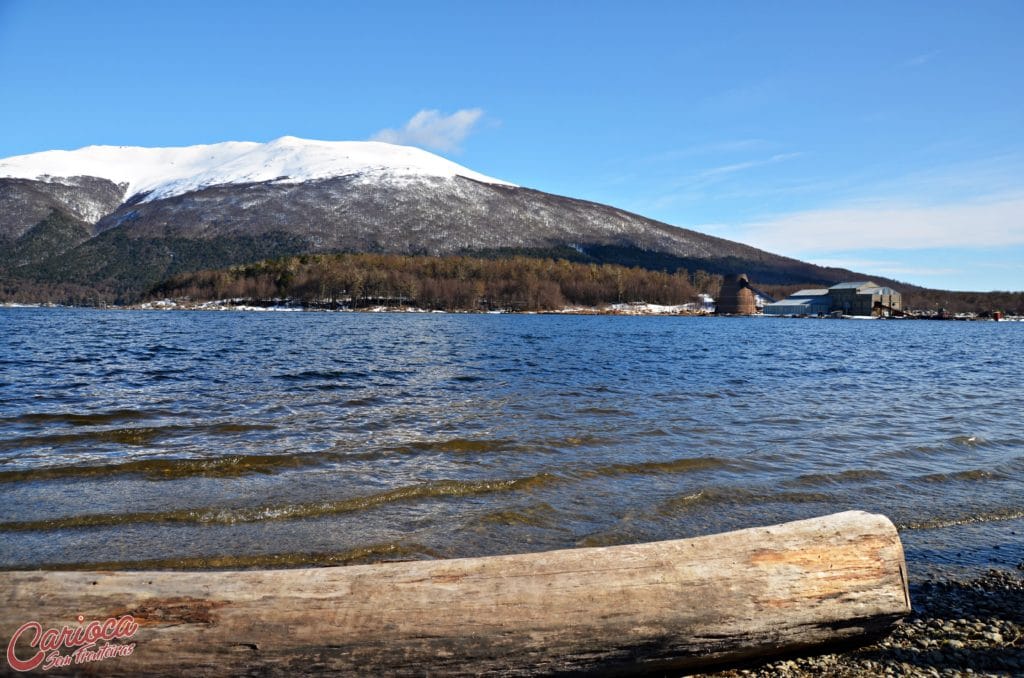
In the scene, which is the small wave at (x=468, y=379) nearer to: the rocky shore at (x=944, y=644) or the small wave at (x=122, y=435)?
the small wave at (x=122, y=435)

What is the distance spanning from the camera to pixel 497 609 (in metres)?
4.45

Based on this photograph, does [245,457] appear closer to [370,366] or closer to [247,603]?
[247,603]

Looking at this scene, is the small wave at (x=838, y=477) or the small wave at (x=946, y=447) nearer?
the small wave at (x=838, y=477)

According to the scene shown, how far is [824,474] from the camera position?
11664 mm

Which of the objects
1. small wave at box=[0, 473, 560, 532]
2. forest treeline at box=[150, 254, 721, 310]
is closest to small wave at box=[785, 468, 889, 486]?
small wave at box=[0, 473, 560, 532]

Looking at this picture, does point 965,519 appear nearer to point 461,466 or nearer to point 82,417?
point 461,466

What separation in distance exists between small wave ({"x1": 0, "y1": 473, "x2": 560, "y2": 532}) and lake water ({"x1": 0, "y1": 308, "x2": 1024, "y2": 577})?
0.04m

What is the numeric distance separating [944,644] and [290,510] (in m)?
7.84

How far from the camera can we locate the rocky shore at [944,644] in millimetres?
5254

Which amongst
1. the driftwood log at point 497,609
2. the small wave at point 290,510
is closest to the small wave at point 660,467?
the small wave at point 290,510

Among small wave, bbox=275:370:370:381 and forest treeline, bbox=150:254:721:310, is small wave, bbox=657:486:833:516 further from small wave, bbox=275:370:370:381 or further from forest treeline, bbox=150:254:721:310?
forest treeline, bbox=150:254:721:310

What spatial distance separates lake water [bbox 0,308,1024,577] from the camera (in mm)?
8320

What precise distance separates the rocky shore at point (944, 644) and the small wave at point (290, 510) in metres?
5.61

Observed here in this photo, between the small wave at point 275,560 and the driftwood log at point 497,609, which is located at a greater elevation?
the driftwood log at point 497,609
